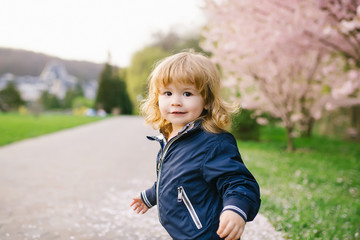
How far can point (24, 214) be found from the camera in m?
3.10

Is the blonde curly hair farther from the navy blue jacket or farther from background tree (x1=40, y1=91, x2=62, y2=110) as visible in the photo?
background tree (x1=40, y1=91, x2=62, y2=110)

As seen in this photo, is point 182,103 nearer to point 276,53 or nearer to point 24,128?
point 276,53

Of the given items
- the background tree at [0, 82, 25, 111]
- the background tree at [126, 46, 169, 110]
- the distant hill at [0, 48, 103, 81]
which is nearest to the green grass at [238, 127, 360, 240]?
the background tree at [126, 46, 169, 110]

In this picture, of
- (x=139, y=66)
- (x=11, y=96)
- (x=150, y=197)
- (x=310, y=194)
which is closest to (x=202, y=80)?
(x=150, y=197)

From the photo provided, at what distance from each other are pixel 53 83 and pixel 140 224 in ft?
337

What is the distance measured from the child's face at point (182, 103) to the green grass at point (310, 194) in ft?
5.50

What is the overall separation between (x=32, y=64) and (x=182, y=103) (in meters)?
118

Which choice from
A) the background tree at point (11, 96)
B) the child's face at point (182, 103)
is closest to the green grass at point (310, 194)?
the child's face at point (182, 103)

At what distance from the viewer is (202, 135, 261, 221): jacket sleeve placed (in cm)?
134

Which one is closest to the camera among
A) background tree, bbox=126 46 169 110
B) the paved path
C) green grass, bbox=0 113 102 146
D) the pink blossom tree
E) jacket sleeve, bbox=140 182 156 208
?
jacket sleeve, bbox=140 182 156 208

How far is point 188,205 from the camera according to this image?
1519mm

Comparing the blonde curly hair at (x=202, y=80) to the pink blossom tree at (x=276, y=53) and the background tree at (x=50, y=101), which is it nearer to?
the pink blossom tree at (x=276, y=53)

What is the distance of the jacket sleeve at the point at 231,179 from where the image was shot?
1.34m

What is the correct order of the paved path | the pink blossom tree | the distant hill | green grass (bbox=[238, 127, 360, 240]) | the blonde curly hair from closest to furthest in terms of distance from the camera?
the blonde curly hair → the paved path → green grass (bbox=[238, 127, 360, 240]) → the pink blossom tree → the distant hill
